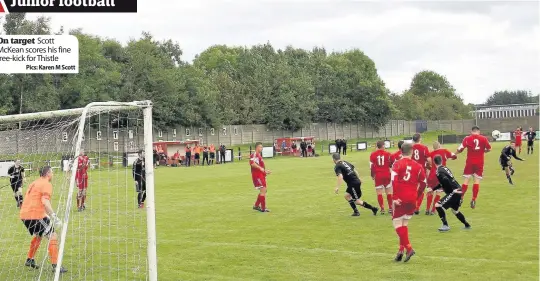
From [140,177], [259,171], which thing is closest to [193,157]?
[140,177]

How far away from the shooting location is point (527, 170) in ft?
94.0

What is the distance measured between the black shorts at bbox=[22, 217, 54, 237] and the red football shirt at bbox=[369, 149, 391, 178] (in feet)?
28.2

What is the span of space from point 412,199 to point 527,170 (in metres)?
20.1

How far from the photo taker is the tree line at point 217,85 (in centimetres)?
5625

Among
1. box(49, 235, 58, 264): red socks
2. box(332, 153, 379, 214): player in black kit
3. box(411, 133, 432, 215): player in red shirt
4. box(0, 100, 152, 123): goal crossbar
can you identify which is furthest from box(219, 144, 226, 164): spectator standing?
box(0, 100, 152, 123): goal crossbar

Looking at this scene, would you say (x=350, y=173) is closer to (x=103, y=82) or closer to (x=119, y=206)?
(x=119, y=206)

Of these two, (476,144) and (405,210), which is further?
(476,144)

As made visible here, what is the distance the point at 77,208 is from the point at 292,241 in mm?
9543

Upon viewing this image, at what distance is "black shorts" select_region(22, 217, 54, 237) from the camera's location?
36.4ft

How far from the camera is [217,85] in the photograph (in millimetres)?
80375

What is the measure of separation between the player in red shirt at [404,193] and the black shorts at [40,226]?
6431 mm

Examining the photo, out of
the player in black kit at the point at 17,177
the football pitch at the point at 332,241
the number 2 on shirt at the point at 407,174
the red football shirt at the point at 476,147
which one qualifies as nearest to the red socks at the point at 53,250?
the football pitch at the point at 332,241

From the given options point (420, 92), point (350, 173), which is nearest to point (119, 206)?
point (350, 173)

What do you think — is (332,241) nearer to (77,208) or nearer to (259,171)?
(259,171)
